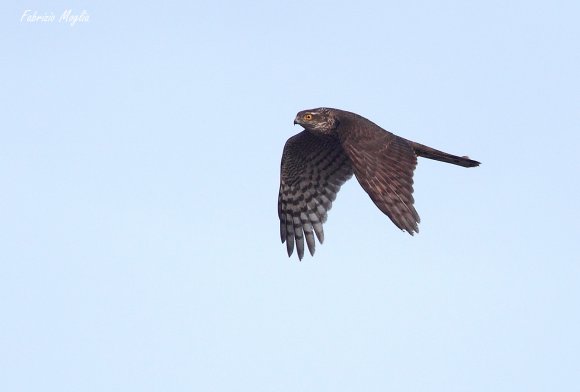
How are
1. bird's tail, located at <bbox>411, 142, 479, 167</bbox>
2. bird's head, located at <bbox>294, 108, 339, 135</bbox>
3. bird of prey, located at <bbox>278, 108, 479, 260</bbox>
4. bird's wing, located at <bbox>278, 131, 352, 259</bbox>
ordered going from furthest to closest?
bird's wing, located at <bbox>278, 131, 352, 259</bbox> → bird's head, located at <bbox>294, 108, 339, 135</bbox> → bird's tail, located at <bbox>411, 142, 479, 167</bbox> → bird of prey, located at <bbox>278, 108, 479, 260</bbox>

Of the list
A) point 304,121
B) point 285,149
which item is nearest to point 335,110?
point 304,121

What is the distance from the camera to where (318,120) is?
20266 millimetres

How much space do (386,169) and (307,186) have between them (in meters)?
4.05

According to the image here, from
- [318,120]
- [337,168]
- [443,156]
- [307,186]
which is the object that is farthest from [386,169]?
[307,186]

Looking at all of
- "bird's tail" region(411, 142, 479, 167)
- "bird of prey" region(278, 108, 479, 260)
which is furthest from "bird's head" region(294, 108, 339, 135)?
"bird's tail" region(411, 142, 479, 167)

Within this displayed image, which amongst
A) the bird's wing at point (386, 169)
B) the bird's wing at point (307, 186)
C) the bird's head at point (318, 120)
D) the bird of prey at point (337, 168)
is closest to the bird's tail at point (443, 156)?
the bird of prey at point (337, 168)

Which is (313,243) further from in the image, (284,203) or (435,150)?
(435,150)

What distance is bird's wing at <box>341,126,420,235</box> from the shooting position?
17.8 meters

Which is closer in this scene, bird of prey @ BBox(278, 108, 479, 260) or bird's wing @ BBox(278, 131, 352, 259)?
bird of prey @ BBox(278, 108, 479, 260)

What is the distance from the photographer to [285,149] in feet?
71.9

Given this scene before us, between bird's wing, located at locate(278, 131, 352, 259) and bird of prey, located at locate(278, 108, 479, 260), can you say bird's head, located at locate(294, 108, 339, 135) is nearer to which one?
bird of prey, located at locate(278, 108, 479, 260)

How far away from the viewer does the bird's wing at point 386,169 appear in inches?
701

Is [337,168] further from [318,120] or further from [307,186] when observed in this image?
[318,120]

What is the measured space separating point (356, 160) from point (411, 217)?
1287 millimetres
